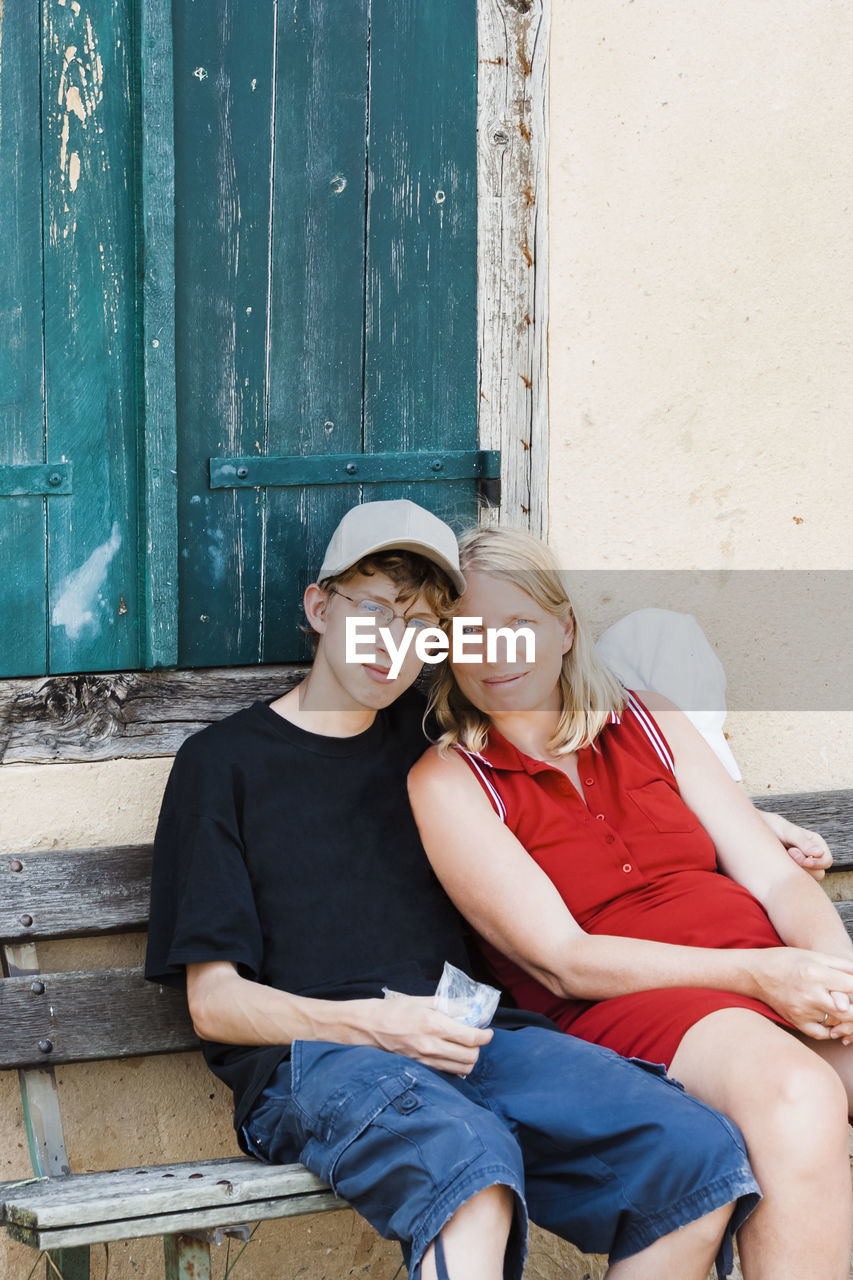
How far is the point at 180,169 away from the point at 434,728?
1.19 m

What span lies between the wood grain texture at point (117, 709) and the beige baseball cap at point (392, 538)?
1.15 feet

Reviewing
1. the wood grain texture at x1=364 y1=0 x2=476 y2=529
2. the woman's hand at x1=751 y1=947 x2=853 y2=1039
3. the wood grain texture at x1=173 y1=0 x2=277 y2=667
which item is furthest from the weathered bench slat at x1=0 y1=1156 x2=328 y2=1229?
the wood grain texture at x1=364 y1=0 x2=476 y2=529

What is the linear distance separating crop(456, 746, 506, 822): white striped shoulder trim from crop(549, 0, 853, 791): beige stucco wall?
0.62 m

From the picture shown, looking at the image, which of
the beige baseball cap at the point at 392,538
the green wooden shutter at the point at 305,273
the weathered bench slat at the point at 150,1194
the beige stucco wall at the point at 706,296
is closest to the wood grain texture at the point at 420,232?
the green wooden shutter at the point at 305,273

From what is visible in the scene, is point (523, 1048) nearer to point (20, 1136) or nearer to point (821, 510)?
point (20, 1136)

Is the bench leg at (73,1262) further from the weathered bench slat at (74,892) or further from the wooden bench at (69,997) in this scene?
the weathered bench slat at (74,892)

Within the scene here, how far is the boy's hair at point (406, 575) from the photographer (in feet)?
7.70

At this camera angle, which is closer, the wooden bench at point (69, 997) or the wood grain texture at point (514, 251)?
the wooden bench at point (69, 997)

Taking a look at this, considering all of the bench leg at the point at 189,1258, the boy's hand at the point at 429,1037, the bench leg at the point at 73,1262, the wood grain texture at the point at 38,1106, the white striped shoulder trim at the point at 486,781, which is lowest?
the bench leg at the point at 73,1262

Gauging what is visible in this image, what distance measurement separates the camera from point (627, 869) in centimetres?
236

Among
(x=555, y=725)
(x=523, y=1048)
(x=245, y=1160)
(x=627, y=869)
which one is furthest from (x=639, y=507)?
(x=245, y=1160)

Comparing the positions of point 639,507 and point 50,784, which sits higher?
point 639,507

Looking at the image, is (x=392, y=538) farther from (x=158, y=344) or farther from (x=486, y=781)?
(x=158, y=344)

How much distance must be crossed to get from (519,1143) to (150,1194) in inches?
22.3
